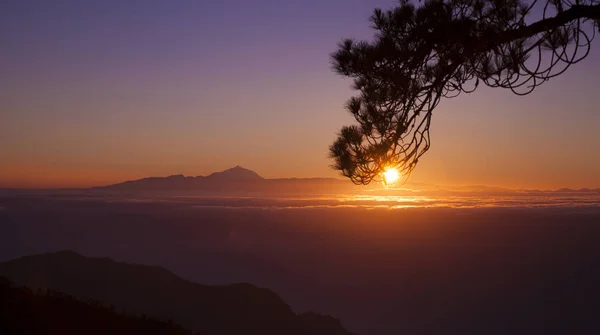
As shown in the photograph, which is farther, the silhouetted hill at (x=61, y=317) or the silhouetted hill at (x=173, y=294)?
the silhouetted hill at (x=173, y=294)

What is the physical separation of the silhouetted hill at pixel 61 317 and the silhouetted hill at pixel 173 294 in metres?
92.7

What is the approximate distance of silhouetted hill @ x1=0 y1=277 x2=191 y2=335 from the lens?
7.40 m

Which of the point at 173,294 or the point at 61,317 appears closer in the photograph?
the point at 61,317

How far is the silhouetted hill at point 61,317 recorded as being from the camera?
7402 mm

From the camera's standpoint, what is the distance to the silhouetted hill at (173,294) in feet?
A: 345

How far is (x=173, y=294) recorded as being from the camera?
115 metres

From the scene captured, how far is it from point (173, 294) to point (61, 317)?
113316mm

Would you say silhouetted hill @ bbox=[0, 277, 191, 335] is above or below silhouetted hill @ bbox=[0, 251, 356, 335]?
above

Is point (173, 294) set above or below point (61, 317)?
below

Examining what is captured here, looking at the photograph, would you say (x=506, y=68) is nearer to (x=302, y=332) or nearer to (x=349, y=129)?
(x=349, y=129)

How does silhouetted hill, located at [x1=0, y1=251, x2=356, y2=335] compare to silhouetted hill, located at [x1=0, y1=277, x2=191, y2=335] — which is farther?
silhouetted hill, located at [x1=0, y1=251, x2=356, y2=335]

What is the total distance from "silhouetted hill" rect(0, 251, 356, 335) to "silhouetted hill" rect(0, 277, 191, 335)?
3649 inches

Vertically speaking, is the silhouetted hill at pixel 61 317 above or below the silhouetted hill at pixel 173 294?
above

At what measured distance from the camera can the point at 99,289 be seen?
361 feet
